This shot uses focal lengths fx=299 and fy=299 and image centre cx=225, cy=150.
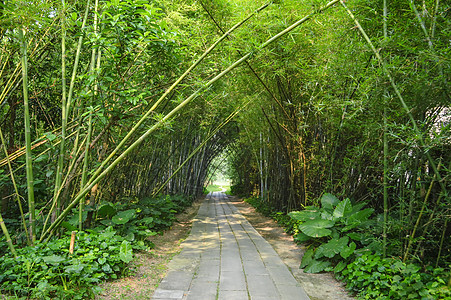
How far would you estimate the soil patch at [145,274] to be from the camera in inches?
82.0

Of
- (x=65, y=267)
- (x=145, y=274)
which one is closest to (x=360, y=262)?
(x=145, y=274)

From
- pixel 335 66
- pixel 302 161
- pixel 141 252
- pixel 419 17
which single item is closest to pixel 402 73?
pixel 419 17

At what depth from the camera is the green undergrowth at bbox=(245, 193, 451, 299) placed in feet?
5.91

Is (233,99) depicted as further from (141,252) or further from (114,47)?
(114,47)

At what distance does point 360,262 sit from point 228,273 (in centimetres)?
106

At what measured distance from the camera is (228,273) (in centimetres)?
256

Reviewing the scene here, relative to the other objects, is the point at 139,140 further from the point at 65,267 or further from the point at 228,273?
the point at 228,273

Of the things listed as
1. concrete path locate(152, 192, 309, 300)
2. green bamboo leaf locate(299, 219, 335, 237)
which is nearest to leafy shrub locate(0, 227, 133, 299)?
concrete path locate(152, 192, 309, 300)

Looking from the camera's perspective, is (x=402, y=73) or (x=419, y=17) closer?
(x=419, y=17)

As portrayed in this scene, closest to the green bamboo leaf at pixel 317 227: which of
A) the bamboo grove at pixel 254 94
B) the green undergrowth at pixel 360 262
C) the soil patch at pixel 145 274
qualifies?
the green undergrowth at pixel 360 262

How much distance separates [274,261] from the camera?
9.73 ft

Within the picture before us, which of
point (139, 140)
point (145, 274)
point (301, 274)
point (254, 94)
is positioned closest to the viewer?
point (139, 140)

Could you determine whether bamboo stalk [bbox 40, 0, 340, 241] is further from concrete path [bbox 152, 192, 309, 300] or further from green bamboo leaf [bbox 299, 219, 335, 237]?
green bamboo leaf [bbox 299, 219, 335, 237]

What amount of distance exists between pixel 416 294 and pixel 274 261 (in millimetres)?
1381
